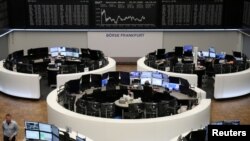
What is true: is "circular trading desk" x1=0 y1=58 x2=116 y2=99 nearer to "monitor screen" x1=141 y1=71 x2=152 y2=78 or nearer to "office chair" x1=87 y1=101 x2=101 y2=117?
"monitor screen" x1=141 y1=71 x2=152 y2=78

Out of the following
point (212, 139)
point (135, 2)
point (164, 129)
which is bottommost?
point (164, 129)

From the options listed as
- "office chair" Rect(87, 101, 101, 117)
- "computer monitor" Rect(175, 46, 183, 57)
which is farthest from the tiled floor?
"computer monitor" Rect(175, 46, 183, 57)

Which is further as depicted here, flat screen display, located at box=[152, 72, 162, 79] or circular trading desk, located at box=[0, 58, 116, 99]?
circular trading desk, located at box=[0, 58, 116, 99]

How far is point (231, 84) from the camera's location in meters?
15.0

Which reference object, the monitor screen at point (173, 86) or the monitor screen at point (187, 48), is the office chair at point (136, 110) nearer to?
the monitor screen at point (173, 86)

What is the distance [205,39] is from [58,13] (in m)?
6.43

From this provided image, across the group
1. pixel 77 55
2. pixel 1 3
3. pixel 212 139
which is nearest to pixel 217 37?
pixel 77 55

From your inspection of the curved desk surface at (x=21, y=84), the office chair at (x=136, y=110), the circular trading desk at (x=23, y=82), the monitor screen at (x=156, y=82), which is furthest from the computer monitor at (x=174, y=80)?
the curved desk surface at (x=21, y=84)

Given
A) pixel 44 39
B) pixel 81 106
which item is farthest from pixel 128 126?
pixel 44 39

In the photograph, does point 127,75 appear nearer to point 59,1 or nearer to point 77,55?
point 77,55

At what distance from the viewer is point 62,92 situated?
40.6 ft

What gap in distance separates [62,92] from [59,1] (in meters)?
7.44

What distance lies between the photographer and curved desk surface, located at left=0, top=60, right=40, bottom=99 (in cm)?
1462

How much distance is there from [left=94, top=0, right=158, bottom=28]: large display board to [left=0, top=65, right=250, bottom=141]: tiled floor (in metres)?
5.64
